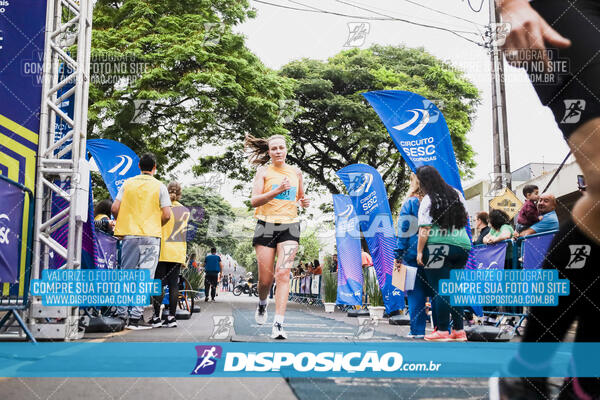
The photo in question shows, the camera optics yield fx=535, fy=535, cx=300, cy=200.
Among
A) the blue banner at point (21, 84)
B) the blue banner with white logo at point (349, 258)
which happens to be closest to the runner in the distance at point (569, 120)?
the blue banner at point (21, 84)

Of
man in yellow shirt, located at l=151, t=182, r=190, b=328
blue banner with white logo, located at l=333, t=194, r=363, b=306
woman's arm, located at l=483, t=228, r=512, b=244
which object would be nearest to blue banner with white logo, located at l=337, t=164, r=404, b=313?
blue banner with white logo, located at l=333, t=194, r=363, b=306

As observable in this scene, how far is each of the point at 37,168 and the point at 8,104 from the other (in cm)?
58

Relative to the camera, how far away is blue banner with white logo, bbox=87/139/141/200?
27.6 feet

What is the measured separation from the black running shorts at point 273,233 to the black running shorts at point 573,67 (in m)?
2.89

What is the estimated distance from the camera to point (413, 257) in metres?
5.16

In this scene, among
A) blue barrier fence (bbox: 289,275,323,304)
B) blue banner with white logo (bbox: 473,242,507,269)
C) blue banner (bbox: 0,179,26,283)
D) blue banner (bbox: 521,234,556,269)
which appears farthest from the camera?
blue barrier fence (bbox: 289,275,323,304)

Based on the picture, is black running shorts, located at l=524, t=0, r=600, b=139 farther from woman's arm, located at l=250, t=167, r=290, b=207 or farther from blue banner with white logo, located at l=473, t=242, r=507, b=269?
blue banner with white logo, located at l=473, t=242, r=507, b=269

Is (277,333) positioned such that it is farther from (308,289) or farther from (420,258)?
(308,289)

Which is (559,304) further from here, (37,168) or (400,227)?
(37,168)

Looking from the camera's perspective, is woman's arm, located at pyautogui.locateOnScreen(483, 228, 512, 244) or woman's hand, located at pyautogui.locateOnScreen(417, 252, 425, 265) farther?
woman's arm, located at pyautogui.locateOnScreen(483, 228, 512, 244)

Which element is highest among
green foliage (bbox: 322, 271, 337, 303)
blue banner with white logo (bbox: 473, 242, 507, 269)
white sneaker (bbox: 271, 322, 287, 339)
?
blue banner with white logo (bbox: 473, 242, 507, 269)

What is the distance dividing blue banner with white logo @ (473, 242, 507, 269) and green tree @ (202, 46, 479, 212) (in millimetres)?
12933

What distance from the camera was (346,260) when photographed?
10.3 metres

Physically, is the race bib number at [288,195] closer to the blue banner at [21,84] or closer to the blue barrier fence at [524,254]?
the blue banner at [21,84]
